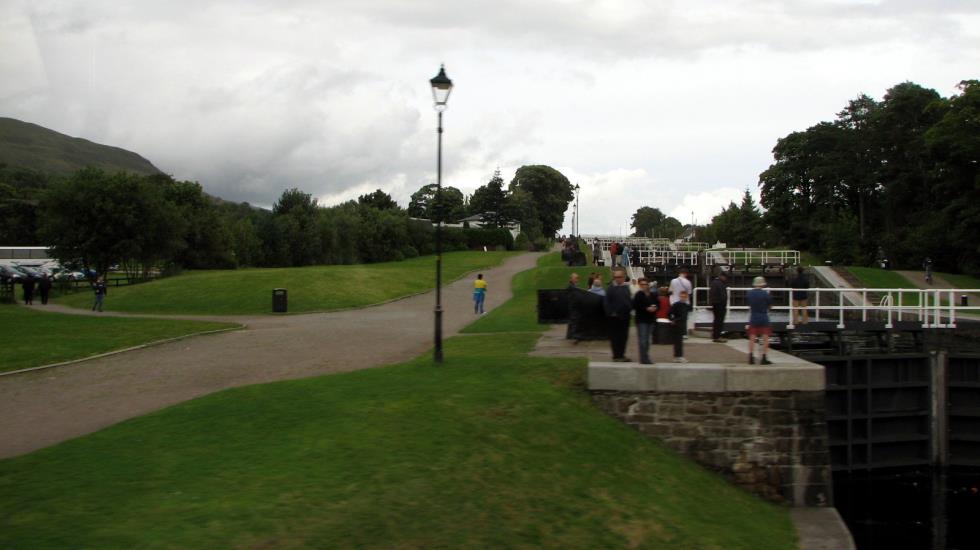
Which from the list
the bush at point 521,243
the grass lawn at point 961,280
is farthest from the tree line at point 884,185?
the bush at point 521,243

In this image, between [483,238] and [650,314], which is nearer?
[650,314]

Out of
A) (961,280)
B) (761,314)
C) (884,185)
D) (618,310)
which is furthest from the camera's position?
(884,185)

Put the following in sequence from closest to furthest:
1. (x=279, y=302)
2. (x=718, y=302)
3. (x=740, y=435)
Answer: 1. (x=740, y=435)
2. (x=718, y=302)
3. (x=279, y=302)

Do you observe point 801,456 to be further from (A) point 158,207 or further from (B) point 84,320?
(A) point 158,207

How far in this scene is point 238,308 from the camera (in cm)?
3347

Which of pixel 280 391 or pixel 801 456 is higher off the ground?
pixel 280 391

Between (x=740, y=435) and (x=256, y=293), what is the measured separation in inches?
1079

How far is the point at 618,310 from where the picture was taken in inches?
547

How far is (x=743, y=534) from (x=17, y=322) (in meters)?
25.5

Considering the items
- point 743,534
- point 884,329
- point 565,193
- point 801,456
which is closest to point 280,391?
point 743,534

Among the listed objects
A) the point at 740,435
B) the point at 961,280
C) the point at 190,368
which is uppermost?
the point at 961,280

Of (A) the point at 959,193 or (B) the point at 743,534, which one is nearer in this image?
(B) the point at 743,534

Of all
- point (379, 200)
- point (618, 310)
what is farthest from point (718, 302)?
point (379, 200)

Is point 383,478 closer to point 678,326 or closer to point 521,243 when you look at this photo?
point 678,326
